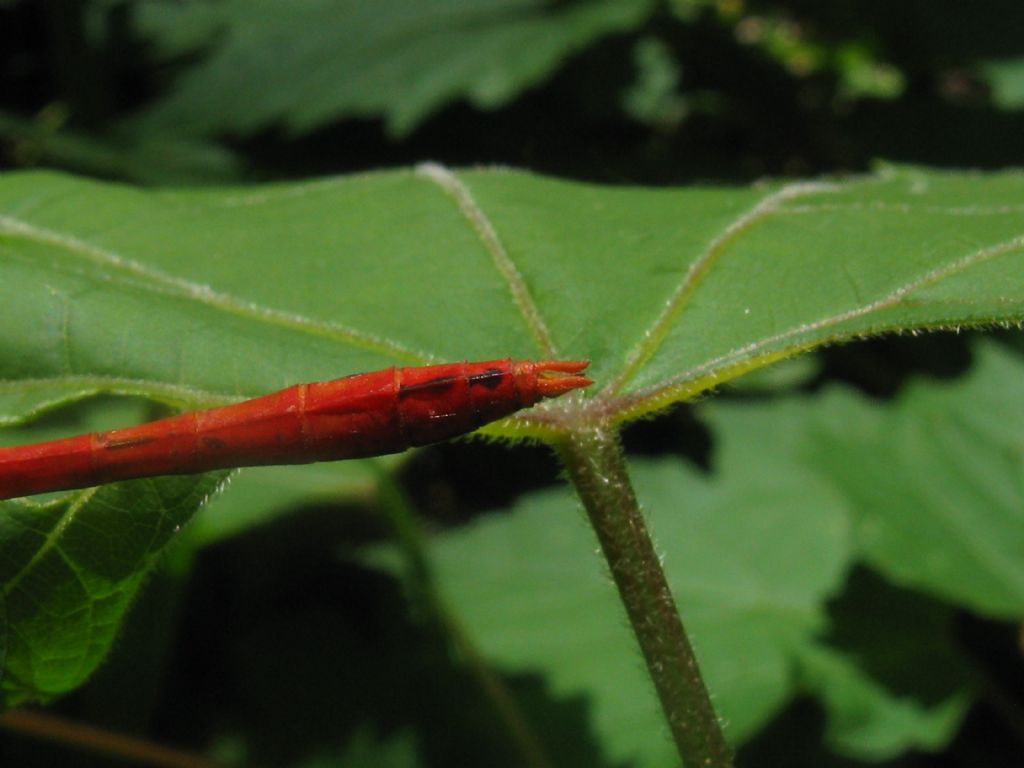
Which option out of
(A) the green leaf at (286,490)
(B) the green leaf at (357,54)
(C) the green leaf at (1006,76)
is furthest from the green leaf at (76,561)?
(C) the green leaf at (1006,76)

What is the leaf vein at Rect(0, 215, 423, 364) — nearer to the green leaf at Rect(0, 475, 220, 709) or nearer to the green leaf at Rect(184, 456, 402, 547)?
the green leaf at Rect(0, 475, 220, 709)

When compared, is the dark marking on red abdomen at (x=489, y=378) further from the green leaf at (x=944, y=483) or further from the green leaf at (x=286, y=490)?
the green leaf at (x=944, y=483)

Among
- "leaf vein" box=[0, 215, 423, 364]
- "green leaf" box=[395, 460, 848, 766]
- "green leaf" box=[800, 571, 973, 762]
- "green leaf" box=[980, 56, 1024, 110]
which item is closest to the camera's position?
"leaf vein" box=[0, 215, 423, 364]

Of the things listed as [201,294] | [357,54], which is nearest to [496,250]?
[201,294]

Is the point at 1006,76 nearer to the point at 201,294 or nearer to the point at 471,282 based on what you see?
the point at 471,282

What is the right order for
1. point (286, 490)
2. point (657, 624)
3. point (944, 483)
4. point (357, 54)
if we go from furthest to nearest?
point (357, 54), point (286, 490), point (944, 483), point (657, 624)

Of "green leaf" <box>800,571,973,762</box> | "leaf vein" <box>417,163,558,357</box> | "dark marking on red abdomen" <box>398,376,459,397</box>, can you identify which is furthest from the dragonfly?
"green leaf" <box>800,571,973,762</box>
